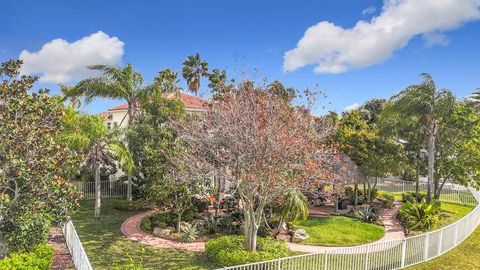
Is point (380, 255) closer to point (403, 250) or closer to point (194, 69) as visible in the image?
point (403, 250)

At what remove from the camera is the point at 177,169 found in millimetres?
20062

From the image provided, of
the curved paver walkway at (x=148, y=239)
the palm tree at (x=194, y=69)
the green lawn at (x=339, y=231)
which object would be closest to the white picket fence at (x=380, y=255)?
the green lawn at (x=339, y=231)

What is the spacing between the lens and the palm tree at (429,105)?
25.3 metres

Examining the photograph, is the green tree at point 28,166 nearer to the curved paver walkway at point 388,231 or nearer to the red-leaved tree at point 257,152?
the red-leaved tree at point 257,152

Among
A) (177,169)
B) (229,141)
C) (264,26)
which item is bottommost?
(177,169)

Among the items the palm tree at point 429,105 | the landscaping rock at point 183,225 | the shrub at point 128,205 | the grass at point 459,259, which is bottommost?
the grass at point 459,259

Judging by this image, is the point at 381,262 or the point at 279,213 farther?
the point at 279,213

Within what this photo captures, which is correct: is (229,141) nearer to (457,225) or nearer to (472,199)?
(457,225)

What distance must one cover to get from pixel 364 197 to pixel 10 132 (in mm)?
24657

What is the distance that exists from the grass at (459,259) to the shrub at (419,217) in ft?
8.73

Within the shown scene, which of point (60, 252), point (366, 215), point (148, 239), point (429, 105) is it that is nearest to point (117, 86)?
point (148, 239)

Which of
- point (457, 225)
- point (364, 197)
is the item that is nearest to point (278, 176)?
point (457, 225)

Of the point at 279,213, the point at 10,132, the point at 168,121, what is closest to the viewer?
the point at 10,132

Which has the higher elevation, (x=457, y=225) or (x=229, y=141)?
(x=229, y=141)
